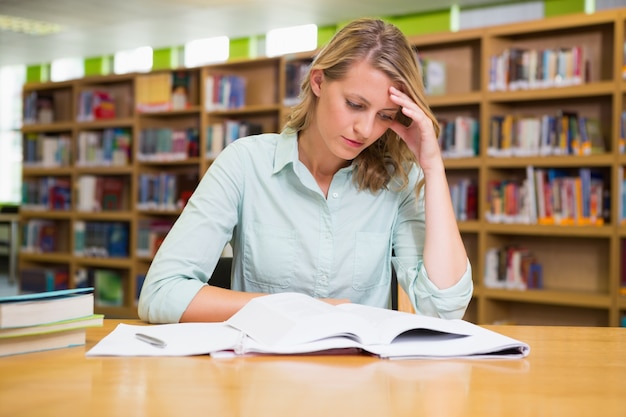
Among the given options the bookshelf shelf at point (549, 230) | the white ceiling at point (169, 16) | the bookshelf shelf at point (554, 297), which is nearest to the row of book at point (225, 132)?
the bookshelf shelf at point (549, 230)

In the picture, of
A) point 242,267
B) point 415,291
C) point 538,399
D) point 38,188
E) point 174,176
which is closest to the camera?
point 538,399

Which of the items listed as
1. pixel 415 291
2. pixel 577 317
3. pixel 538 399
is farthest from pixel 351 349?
pixel 577 317

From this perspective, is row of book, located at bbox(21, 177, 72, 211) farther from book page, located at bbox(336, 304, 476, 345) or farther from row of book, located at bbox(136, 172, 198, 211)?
book page, located at bbox(336, 304, 476, 345)

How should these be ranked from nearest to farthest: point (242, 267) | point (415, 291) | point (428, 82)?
point (415, 291), point (242, 267), point (428, 82)

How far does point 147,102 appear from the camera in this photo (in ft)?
20.9

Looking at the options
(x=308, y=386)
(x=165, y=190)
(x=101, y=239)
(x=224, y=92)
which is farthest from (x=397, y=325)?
(x=101, y=239)

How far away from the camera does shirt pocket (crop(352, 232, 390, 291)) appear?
1.72 meters

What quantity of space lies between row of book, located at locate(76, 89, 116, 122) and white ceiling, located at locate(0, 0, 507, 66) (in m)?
1.92

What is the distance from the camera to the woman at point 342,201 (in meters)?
1.54

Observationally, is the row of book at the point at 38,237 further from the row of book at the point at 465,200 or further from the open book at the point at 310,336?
the open book at the point at 310,336

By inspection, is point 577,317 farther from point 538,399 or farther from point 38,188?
point 38,188

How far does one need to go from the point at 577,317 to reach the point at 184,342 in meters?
3.63

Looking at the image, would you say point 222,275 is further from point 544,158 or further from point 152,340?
point 544,158

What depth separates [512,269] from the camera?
4.36m
